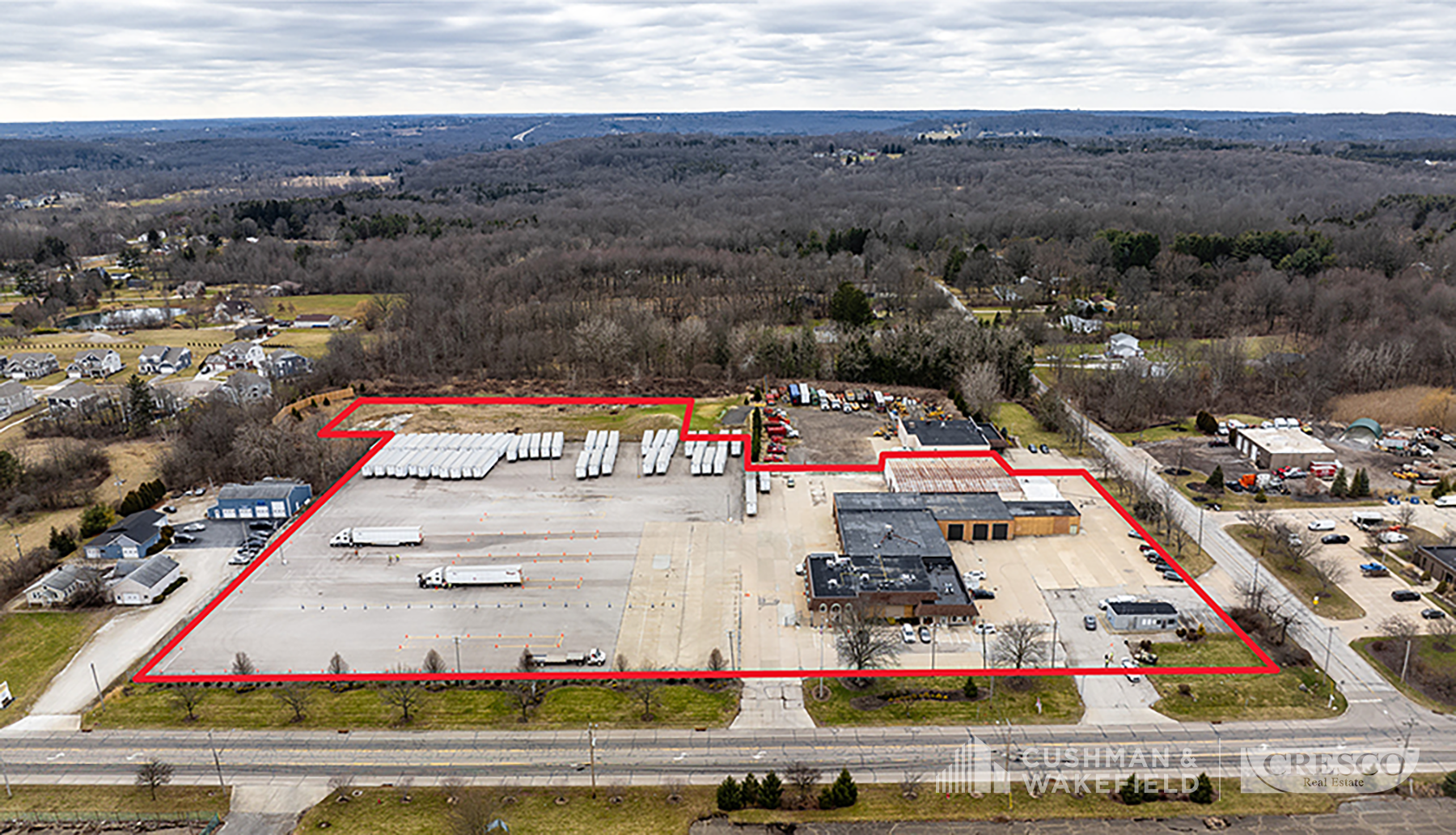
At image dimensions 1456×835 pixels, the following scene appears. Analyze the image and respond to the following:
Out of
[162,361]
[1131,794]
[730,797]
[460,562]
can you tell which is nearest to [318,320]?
[162,361]

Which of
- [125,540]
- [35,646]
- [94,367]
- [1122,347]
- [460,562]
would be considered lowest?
[35,646]

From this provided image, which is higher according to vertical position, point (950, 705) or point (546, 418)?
point (546, 418)

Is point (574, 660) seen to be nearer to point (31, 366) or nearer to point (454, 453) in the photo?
point (454, 453)

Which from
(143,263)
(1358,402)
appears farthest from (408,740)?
(143,263)

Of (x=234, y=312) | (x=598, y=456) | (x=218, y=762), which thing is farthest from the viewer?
(x=234, y=312)

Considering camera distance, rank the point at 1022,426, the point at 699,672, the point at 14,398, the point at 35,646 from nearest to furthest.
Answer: the point at 699,672, the point at 35,646, the point at 1022,426, the point at 14,398

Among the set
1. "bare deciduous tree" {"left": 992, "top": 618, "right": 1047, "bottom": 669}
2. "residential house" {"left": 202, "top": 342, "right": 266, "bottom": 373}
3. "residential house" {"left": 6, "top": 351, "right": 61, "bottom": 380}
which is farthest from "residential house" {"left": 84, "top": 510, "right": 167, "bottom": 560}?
"residential house" {"left": 6, "top": 351, "right": 61, "bottom": 380}

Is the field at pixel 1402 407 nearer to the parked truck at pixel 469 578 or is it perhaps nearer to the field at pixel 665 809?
the field at pixel 665 809
